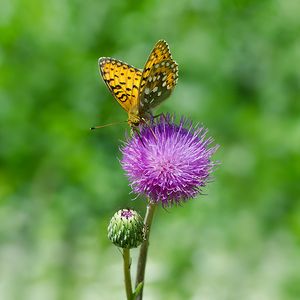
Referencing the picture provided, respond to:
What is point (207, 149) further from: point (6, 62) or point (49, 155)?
point (6, 62)

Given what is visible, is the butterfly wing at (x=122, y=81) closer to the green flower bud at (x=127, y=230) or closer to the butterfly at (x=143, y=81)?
the butterfly at (x=143, y=81)

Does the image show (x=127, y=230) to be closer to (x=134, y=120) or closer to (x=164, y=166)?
(x=164, y=166)

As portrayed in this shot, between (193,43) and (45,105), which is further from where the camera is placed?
(193,43)

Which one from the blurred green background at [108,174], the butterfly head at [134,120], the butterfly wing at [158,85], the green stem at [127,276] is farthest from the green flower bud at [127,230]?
the blurred green background at [108,174]

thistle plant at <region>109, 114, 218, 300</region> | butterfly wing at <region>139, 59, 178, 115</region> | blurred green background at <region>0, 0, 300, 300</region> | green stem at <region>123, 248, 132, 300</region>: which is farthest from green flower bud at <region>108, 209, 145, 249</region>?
blurred green background at <region>0, 0, 300, 300</region>

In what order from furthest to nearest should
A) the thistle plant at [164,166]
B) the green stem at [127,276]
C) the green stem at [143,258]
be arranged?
the thistle plant at [164,166] → the green stem at [143,258] → the green stem at [127,276]

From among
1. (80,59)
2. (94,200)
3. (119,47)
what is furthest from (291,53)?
(94,200)
